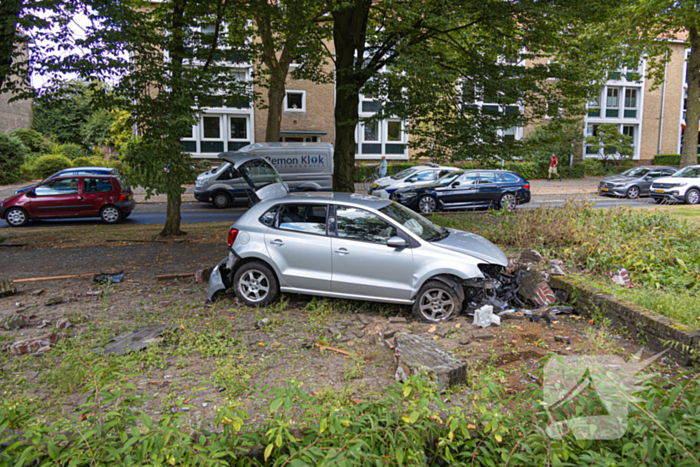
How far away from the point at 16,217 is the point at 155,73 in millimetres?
9998

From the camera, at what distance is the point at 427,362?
4.45 meters

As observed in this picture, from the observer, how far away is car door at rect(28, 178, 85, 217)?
16.0m

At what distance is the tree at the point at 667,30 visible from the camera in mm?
19641

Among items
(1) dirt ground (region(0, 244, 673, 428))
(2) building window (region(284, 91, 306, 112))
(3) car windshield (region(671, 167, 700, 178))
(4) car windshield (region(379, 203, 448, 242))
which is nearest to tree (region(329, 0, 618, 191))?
(4) car windshield (region(379, 203, 448, 242))

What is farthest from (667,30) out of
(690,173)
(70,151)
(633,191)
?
(70,151)

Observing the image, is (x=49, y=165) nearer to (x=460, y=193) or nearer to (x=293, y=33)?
(x=293, y=33)

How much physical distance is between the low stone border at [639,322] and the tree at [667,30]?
56.1 ft

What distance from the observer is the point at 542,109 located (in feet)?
37.5

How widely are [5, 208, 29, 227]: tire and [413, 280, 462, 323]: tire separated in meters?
15.3

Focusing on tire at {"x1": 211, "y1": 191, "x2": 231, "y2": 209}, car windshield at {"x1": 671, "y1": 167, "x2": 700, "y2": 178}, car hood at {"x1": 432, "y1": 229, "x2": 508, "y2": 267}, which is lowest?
tire at {"x1": 211, "y1": 191, "x2": 231, "y2": 209}

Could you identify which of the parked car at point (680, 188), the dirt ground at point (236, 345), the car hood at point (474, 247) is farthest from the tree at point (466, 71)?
the parked car at point (680, 188)

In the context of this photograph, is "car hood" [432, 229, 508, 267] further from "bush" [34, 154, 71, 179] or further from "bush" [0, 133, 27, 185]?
"bush" [0, 133, 27, 185]

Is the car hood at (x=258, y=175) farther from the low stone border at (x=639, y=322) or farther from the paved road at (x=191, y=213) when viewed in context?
the paved road at (x=191, y=213)

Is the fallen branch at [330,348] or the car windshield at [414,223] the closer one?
the fallen branch at [330,348]
